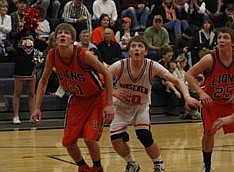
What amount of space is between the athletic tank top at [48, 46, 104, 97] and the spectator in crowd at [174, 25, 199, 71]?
8.23m

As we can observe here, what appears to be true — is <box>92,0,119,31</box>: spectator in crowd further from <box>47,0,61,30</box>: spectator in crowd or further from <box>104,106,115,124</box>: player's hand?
<box>104,106,115,124</box>: player's hand

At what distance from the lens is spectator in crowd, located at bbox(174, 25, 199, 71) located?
1572cm

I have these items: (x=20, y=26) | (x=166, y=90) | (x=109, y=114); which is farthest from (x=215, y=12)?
(x=109, y=114)

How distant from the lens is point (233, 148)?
1038 centimetres

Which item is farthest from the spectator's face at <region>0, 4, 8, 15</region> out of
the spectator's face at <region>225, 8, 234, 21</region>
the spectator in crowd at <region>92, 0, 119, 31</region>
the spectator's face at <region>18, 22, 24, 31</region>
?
the spectator's face at <region>225, 8, 234, 21</region>

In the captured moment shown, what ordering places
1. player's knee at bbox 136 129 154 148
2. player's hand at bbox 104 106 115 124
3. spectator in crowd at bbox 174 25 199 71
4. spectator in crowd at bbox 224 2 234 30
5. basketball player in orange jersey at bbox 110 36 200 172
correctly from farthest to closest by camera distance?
spectator in crowd at bbox 224 2 234 30
spectator in crowd at bbox 174 25 199 71
basketball player in orange jersey at bbox 110 36 200 172
player's knee at bbox 136 129 154 148
player's hand at bbox 104 106 115 124

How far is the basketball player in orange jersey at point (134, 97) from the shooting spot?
8.00 m

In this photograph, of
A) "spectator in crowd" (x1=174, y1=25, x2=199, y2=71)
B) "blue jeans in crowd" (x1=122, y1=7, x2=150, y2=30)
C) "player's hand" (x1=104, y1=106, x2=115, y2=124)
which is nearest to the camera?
"player's hand" (x1=104, y1=106, x2=115, y2=124)

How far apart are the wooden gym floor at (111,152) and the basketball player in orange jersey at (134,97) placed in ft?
2.00

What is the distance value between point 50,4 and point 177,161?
26.5ft

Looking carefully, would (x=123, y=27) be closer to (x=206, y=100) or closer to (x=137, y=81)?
A: (x=137, y=81)

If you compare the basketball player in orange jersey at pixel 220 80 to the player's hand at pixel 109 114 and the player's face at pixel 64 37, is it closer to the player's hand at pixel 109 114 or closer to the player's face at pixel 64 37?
the player's hand at pixel 109 114

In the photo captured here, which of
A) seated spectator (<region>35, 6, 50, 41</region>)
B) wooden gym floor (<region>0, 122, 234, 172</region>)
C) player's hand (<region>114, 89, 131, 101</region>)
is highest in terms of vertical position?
seated spectator (<region>35, 6, 50, 41</region>)

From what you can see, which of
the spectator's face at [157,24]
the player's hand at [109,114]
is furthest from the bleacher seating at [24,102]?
the player's hand at [109,114]
